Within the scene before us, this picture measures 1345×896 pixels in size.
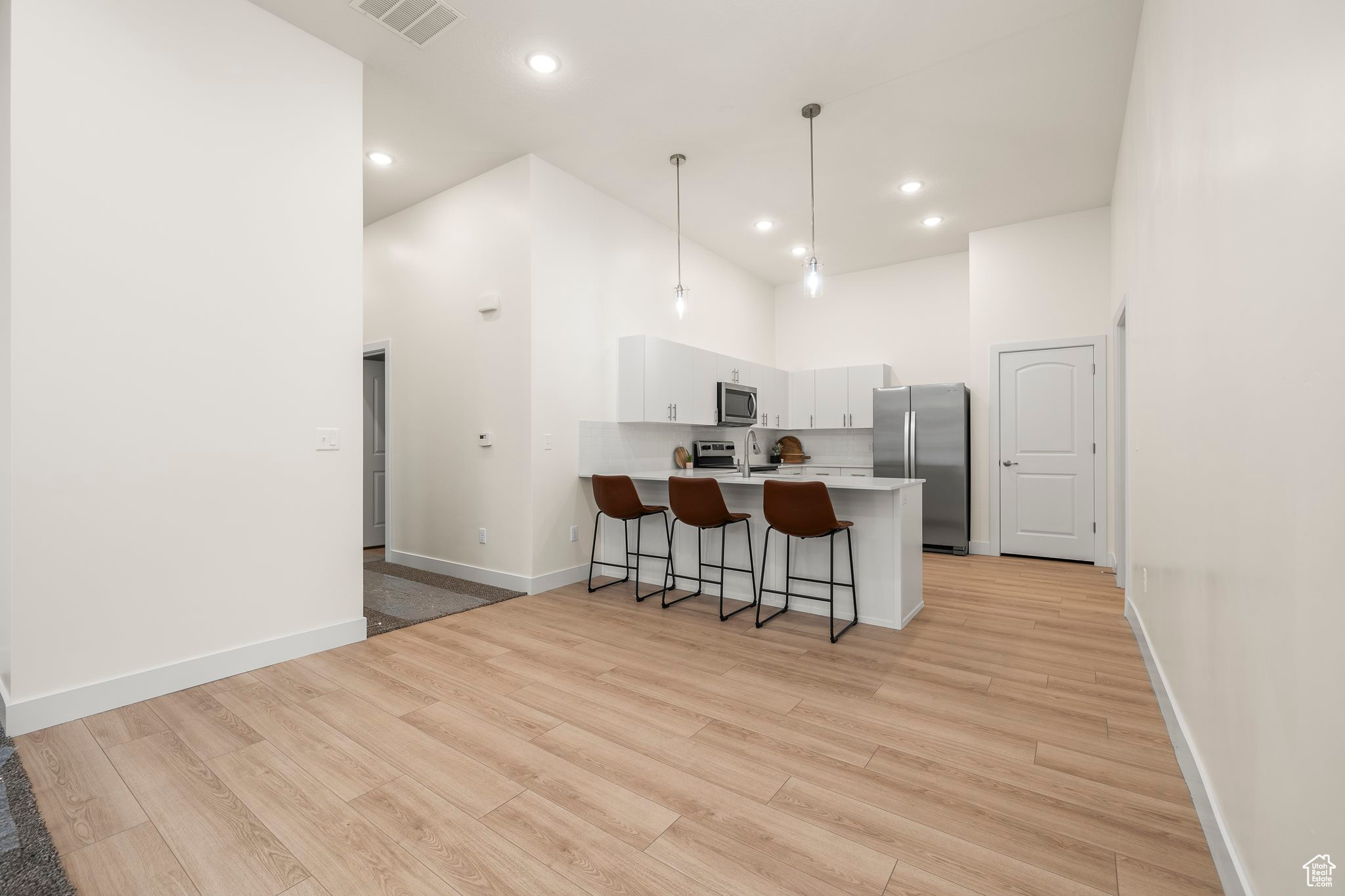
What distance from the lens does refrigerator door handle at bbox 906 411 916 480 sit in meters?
5.98

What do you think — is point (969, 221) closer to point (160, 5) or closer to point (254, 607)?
point (160, 5)

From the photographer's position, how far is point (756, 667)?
9.39 feet

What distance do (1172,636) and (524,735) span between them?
2.46m

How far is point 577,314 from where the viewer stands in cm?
460

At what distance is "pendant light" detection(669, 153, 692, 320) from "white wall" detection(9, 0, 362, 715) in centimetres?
209

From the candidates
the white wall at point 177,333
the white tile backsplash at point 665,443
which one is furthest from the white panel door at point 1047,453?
the white wall at point 177,333

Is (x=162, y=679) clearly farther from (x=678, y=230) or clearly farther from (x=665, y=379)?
(x=678, y=230)

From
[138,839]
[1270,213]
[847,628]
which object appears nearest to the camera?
[1270,213]

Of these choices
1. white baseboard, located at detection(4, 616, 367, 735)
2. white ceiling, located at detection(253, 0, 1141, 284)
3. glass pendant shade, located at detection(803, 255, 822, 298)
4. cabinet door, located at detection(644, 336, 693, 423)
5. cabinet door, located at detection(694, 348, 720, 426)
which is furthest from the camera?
cabinet door, located at detection(694, 348, 720, 426)

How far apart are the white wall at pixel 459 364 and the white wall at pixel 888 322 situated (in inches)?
167

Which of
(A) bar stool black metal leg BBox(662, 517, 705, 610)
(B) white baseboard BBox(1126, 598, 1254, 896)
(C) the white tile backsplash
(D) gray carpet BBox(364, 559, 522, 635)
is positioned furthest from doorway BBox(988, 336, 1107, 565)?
(D) gray carpet BBox(364, 559, 522, 635)

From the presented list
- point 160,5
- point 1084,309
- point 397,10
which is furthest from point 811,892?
point 1084,309

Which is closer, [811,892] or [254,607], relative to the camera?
[811,892]

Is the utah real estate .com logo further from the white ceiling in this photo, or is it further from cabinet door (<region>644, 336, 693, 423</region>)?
cabinet door (<region>644, 336, 693, 423</region>)
